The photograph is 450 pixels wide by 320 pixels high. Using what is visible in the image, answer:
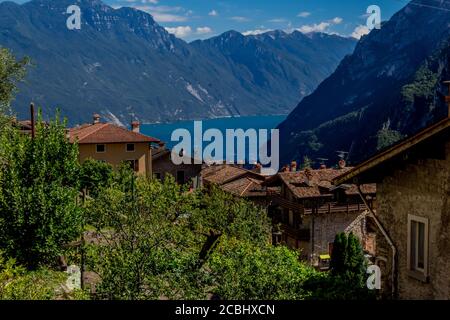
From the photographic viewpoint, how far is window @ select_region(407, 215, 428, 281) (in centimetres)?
1274

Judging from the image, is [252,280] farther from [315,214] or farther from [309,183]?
[309,183]

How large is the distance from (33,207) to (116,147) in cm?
3835

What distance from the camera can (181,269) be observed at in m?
16.5

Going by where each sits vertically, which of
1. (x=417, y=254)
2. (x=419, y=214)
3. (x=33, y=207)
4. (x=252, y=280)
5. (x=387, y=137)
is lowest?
(x=252, y=280)

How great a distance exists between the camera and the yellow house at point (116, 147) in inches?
2391

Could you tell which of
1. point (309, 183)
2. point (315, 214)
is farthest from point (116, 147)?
point (315, 214)

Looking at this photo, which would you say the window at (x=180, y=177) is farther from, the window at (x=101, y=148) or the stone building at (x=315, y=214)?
the stone building at (x=315, y=214)

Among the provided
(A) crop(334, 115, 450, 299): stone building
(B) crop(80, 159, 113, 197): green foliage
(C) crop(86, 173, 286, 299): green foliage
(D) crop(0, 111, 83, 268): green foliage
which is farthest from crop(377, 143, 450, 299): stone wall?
(B) crop(80, 159, 113, 197): green foliage

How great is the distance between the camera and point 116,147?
2442 inches

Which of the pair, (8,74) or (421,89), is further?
(421,89)

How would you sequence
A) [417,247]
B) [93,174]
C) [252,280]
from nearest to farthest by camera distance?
[417,247]
[252,280]
[93,174]

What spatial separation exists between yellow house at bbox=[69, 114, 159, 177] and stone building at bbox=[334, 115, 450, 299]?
156 feet

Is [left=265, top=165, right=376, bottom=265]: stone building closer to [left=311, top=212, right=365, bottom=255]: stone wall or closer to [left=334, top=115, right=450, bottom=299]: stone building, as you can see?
[left=311, top=212, right=365, bottom=255]: stone wall

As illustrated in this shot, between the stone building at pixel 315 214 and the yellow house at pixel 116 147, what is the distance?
55.0 ft
